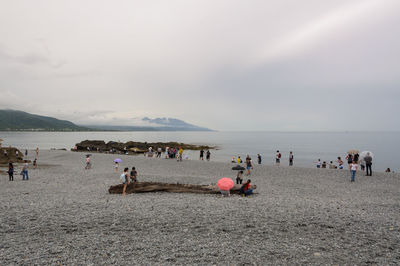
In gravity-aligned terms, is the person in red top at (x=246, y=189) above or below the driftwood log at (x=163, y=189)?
above

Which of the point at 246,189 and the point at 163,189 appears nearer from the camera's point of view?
the point at 246,189

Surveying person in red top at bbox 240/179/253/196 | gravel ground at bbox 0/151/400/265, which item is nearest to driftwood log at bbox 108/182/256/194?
person in red top at bbox 240/179/253/196

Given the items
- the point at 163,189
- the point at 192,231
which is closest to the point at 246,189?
the point at 163,189

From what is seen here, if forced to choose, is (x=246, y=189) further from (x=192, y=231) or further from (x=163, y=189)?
(x=192, y=231)

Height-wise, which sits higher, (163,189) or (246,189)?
(246,189)

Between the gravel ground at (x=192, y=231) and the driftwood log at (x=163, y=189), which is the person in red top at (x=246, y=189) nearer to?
the driftwood log at (x=163, y=189)

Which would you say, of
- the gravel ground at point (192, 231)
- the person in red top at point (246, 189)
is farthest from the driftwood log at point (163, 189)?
the gravel ground at point (192, 231)

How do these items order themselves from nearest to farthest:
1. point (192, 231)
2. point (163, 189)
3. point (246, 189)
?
point (192, 231) < point (246, 189) < point (163, 189)

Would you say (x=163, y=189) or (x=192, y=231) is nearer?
(x=192, y=231)

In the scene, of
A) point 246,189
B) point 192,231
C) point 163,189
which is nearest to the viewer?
point 192,231

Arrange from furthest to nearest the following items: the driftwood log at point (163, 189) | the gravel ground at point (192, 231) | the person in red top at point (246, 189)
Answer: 1. the driftwood log at point (163, 189)
2. the person in red top at point (246, 189)
3. the gravel ground at point (192, 231)

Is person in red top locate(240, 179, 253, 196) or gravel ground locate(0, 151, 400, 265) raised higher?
person in red top locate(240, 179, 253, 196)

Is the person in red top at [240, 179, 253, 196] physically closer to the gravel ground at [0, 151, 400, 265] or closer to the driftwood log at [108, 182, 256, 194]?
the driftwood log at [108, 182, 256, 194]

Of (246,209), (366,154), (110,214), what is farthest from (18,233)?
(366,154)
